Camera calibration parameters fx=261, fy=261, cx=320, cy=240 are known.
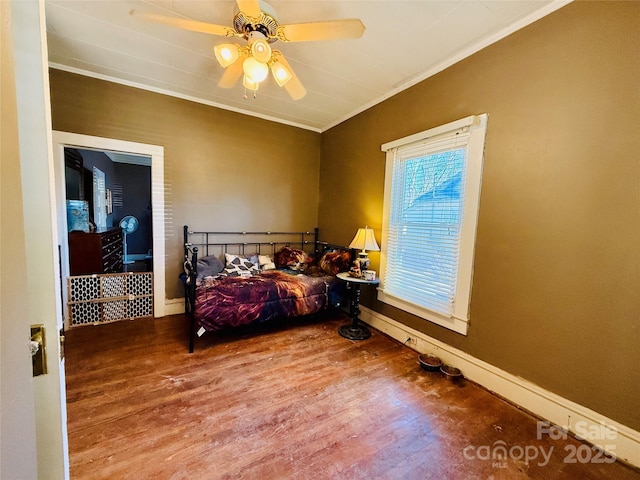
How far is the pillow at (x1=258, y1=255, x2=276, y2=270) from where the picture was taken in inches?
140

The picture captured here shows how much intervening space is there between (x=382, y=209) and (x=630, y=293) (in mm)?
1939

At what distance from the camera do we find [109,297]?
2914 millimetres

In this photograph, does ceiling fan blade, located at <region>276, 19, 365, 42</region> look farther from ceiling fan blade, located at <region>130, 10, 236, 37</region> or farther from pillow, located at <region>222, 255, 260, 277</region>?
pillow, located at <region>222, 255, 260, 277</region>

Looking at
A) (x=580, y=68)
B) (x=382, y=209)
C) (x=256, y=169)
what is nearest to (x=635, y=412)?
(x=580, y=68)

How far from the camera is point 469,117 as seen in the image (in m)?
2.07

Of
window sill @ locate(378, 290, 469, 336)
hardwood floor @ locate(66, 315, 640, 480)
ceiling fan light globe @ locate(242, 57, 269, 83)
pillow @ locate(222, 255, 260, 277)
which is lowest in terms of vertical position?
hardwood floor @ locate(66, 315, 640, 480)

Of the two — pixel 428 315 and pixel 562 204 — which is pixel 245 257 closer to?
pixel 428 315

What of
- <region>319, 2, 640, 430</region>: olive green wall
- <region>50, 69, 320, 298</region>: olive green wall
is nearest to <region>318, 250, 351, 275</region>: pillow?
<region>50, 69, 320, 298</region>: olive green wall

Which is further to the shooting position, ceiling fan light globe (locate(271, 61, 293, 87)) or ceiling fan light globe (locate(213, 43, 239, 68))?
ceiling fan light globe (locate(271, 61, 293, 87))

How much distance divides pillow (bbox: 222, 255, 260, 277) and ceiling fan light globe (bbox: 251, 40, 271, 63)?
2.28 meters

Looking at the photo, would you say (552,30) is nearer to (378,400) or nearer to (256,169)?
(378,400)

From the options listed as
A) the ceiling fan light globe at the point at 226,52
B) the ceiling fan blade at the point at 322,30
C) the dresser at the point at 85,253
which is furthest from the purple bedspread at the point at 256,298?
the ceiling fan blade at the point at 322,30

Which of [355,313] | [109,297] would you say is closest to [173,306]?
[109,297]

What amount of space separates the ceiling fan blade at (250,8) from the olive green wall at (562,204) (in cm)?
165
